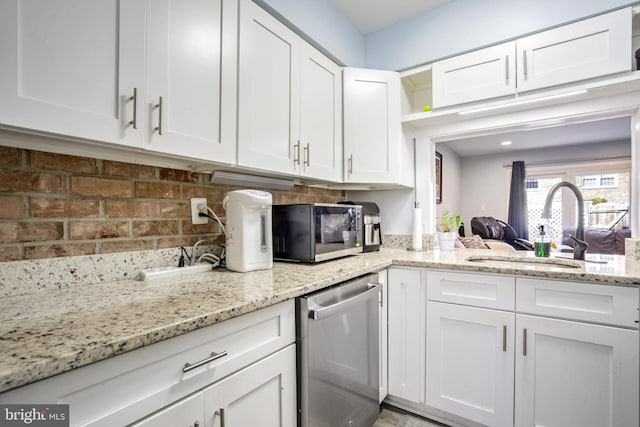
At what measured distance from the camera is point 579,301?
1.25 metres

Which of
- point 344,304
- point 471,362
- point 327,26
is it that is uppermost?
point 327,26

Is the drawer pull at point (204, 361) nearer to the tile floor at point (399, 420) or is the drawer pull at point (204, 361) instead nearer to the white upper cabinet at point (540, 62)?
the tile floor at point (399, 420)

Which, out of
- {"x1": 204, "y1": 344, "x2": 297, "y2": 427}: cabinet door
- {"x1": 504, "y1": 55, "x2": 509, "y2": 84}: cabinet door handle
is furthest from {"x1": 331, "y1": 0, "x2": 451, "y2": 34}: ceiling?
{"x1": 204, "y1": 344, "x2": 297, "y2": 427}: cabinet door

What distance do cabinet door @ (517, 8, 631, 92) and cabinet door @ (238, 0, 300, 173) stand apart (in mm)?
1293

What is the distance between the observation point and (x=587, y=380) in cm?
124

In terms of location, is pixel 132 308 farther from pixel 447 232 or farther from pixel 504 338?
pixel 447 232

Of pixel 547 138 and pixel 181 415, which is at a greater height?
pixel 547 138

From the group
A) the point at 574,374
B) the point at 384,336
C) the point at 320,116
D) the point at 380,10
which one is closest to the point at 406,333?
the point at 384,336

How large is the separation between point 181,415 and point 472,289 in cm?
135

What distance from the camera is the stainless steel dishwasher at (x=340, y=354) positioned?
1023 mm

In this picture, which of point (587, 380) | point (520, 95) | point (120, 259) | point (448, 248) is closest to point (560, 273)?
point (587, 380)

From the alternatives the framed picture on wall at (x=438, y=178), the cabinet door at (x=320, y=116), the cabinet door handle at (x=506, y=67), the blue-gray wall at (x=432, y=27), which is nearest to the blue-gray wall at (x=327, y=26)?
the blue-gray wall at (x=432, y=27)

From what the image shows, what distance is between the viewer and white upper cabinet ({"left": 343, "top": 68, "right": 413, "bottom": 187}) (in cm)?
194

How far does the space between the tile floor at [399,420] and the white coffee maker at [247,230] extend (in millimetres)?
1102
